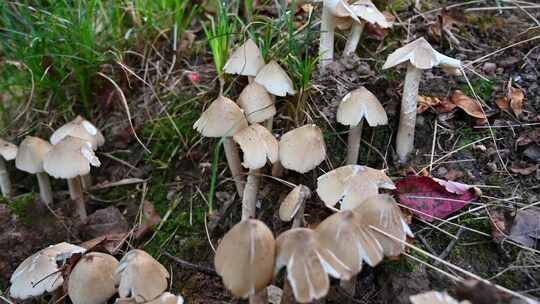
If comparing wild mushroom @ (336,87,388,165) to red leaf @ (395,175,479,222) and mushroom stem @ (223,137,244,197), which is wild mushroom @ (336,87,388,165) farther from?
mushroom stem @ (223,137,244,197)

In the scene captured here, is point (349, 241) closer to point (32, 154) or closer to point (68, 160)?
point (68, 160)

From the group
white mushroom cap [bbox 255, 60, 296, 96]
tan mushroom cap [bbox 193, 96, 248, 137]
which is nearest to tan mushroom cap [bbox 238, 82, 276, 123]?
white mushroom cap [bbox 255, 60, 296, 96]

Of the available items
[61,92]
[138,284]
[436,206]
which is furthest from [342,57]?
[61,92]

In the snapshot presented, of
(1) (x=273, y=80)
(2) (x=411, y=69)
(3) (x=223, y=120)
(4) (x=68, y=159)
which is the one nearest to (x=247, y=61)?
(1) (x=273, y=80)

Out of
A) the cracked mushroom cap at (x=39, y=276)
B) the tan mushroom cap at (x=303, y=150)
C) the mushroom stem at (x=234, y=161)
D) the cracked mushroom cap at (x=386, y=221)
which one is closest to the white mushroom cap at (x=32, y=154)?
the cracked mushroom cap at (x=39, y=276)

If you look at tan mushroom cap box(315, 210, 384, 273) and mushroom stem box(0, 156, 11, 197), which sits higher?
tan mushroom cap box(315, 210, 384, 273)
